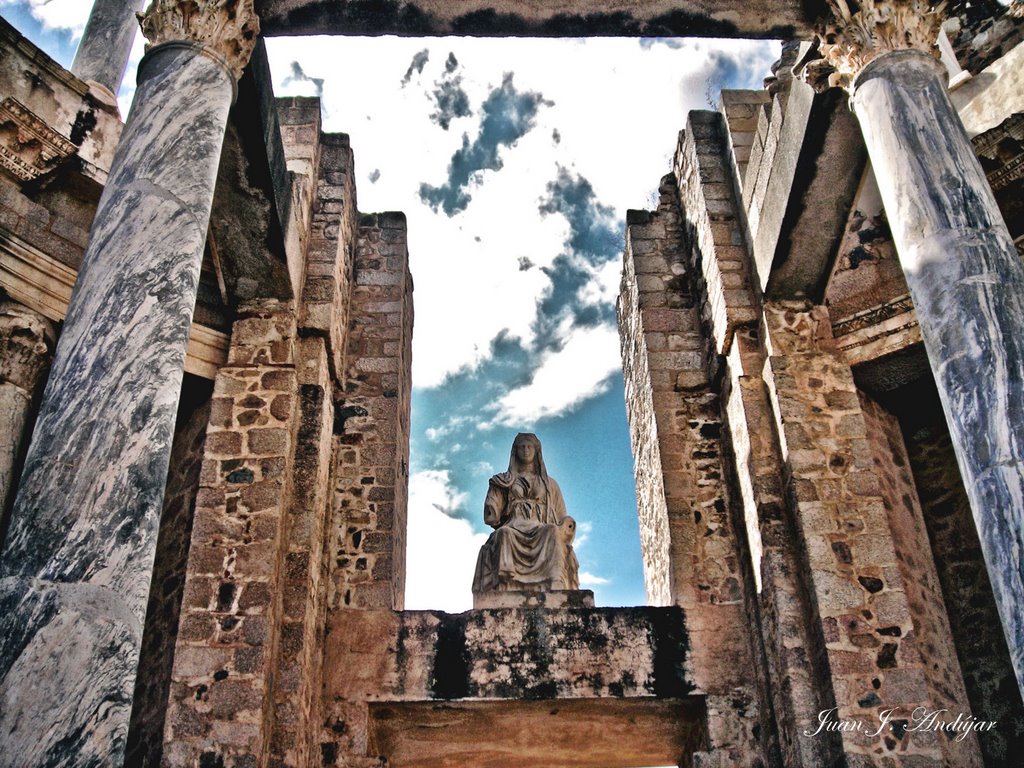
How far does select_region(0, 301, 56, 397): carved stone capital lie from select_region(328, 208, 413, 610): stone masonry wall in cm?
244

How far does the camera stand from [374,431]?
8.36 meters

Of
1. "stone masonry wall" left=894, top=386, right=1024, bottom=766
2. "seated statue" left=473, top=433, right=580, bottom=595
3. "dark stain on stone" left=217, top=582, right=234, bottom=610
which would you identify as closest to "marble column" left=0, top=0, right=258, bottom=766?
"dark stain on stone" left=217, top=582, right=234, bottom=610

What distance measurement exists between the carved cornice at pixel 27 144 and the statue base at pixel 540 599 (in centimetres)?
431

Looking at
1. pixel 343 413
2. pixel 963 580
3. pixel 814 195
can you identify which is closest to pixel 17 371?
pixel 343 413

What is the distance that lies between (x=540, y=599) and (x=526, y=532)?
2.22ft

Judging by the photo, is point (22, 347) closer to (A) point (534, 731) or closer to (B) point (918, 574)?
(A) point (534, 731)

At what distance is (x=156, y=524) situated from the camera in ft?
14.0

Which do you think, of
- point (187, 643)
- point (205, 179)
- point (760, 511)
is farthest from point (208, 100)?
point (760, 511)

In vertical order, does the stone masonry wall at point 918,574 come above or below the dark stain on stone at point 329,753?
above

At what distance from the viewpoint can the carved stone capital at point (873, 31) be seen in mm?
5918

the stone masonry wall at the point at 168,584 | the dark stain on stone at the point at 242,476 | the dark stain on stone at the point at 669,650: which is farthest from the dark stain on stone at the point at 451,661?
the stone masonry wall at the point at 168,584

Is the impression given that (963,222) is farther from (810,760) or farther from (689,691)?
(689,691)

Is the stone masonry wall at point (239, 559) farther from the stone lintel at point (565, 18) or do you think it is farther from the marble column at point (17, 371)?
the stone lintel at point (565, 18)

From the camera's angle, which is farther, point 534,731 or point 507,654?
point 534,731
